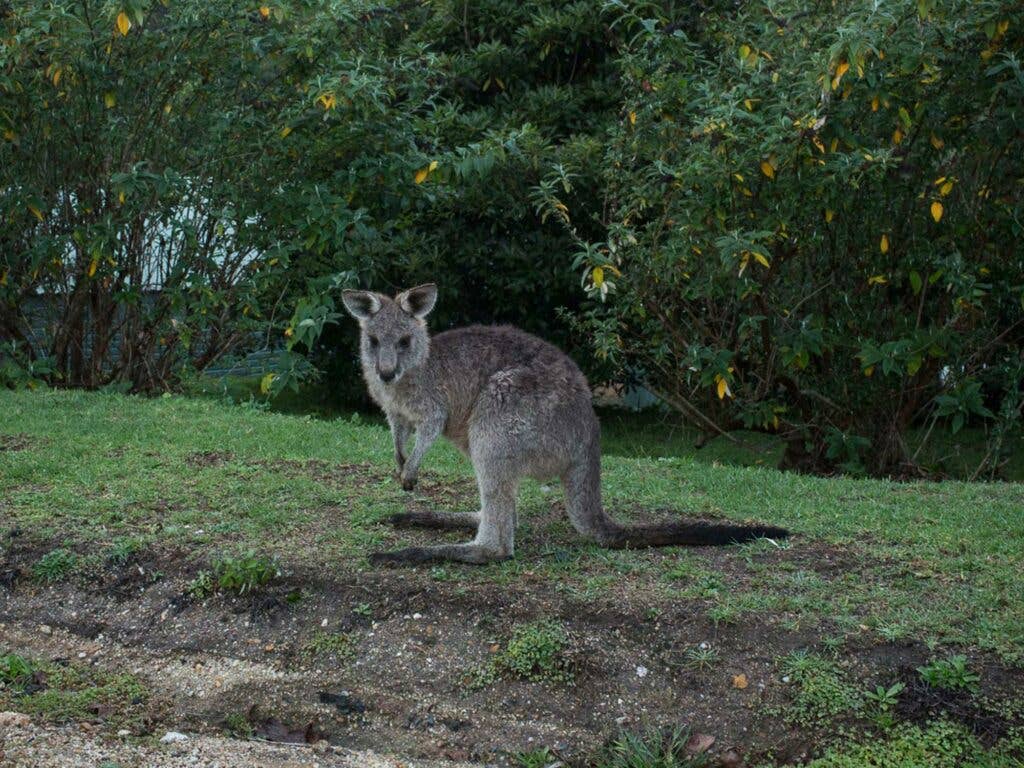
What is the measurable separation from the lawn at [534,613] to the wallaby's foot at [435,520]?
9cm

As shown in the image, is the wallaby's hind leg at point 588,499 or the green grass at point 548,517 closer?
the green grass at point 548,517

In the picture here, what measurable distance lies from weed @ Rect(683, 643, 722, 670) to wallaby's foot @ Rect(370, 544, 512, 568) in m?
1.17

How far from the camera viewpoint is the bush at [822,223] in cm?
798

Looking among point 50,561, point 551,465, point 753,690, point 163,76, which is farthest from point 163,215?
point 753,690

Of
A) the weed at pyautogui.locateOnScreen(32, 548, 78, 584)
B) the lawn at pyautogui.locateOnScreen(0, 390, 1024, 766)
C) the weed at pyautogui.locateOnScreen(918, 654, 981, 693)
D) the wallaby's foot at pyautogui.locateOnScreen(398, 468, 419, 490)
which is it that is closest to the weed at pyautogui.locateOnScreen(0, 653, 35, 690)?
the lawn at pyautogui.locateOnScreen(0, 390, 1024, 766)

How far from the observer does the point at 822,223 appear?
899cm

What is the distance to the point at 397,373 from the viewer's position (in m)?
6.04

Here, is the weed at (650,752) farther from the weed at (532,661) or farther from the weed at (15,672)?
the weed at (15,672)

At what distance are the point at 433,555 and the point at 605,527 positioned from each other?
34.4 inches

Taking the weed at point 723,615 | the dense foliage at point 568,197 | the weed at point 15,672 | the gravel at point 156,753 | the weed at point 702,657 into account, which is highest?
the dense foliage at point 568,197

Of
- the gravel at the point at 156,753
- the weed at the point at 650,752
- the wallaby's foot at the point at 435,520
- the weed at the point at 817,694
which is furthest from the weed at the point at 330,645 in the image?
the weed at the point at 817,694

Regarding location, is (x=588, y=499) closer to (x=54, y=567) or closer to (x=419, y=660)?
(x=419, y=660)

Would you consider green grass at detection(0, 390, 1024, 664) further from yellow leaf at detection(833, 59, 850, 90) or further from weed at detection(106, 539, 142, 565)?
yellow leaf at detection(833, 59, 850, 90)

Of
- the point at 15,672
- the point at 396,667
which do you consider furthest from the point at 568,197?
the point at 15,672
